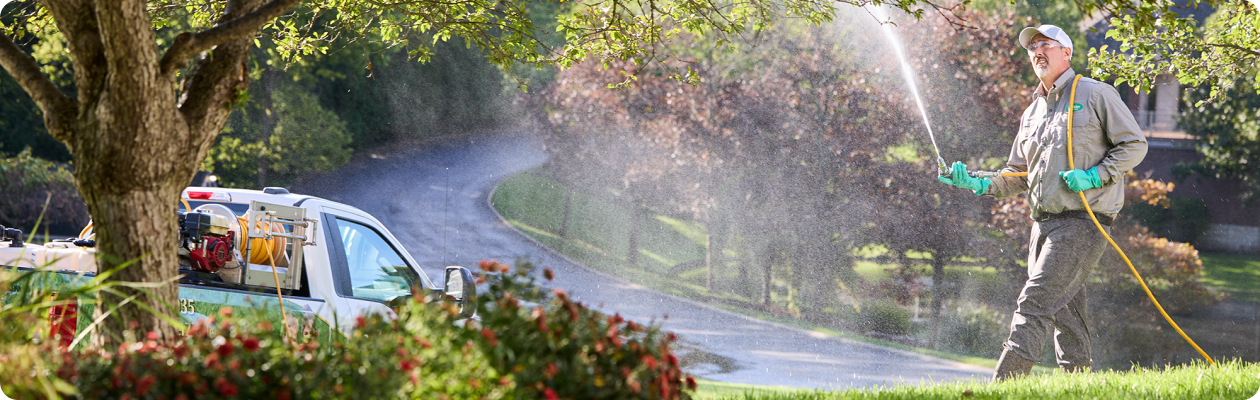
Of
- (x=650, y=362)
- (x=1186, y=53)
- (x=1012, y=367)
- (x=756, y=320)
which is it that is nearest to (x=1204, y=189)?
(x=756, y=320)

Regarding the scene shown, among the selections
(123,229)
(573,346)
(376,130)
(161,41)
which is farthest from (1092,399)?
(376,130)

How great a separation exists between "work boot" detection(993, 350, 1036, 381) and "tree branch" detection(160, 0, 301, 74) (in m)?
3.08

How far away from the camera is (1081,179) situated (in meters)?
3.46

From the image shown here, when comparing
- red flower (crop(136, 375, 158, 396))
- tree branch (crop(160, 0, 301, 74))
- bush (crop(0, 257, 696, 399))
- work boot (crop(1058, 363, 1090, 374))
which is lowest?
work boot (crop(1058, 363, 1090, 374))

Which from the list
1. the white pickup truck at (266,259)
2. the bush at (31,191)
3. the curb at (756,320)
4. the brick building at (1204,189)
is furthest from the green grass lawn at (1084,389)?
the bush at (31,191)

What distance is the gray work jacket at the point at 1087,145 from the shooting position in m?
3.52

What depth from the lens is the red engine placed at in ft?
10.7

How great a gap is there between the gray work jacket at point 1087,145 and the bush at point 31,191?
11.4m

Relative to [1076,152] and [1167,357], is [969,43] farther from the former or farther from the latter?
[1076,152]

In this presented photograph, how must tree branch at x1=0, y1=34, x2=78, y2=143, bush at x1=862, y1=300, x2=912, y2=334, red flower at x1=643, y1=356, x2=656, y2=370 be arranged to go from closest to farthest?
red flower at x1=643, y1=356, x2=656, y2=370 → tree branch at x1=0, y1=34, x2=78, y2=143 → bush at x1=862, y1=300, x2=912, y2=334

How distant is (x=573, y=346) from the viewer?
5.68ft

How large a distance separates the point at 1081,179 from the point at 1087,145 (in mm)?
215

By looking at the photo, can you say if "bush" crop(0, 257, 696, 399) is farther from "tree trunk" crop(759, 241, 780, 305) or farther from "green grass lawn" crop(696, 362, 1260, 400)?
"tree trunk" crop(759, 241, 780, 305)

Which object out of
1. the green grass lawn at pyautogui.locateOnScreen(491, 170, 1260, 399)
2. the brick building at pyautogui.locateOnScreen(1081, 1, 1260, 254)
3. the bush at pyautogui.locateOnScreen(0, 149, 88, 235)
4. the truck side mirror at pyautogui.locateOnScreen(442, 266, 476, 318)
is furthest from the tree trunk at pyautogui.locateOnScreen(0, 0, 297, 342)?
the brick building at pyautogui.locateOnScreen(1081, 1, 1260, 254)
